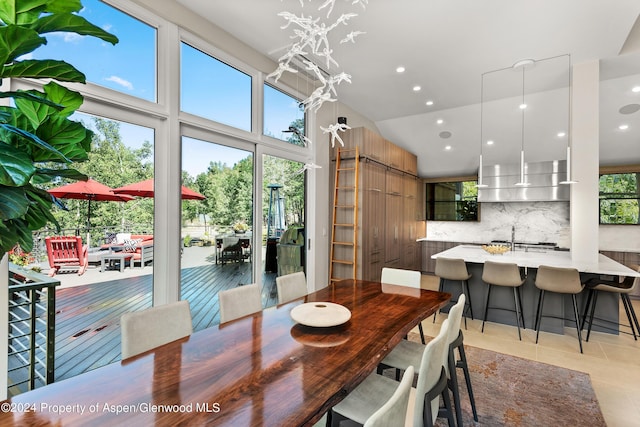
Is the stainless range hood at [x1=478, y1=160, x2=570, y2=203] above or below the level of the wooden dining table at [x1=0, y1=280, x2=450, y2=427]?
above

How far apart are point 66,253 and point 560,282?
473cm

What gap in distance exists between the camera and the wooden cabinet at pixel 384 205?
4.56 metres

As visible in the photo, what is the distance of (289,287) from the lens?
2.65 meters

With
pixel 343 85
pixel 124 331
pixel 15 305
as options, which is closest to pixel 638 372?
pixel 124 331

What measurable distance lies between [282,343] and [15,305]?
1.85 meters

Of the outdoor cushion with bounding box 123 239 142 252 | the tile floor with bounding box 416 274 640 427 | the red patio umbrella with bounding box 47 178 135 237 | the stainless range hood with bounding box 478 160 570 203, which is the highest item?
the stainless range hood with bounding box 478 160 570 203

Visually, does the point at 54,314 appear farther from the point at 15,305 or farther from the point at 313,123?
the point at 313,123

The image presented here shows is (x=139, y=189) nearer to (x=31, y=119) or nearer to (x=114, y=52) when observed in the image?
(x=114, y=52)

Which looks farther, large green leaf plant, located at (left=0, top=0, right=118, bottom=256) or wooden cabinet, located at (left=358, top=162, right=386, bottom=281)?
wooden cabinet, located at (left=358, top=162, right=386, bottom=281)

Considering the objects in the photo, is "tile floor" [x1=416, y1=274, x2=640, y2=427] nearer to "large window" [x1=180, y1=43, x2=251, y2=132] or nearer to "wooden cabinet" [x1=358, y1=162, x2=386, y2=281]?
"wooden cabinet" [x1=358, y1=162, x2=386, y2=281]

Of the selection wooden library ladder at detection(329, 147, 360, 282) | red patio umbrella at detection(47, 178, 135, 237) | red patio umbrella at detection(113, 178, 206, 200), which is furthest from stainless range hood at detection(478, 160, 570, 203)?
red patio umbrella at detection(47, 178, 135, 237)

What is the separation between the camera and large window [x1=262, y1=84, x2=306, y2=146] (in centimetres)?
387

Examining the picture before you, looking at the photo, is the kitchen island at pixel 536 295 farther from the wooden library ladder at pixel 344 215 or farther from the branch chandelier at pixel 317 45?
the branch chandelier at pixel 317 45

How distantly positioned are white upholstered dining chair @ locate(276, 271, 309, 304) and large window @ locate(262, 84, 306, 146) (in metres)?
1.95
